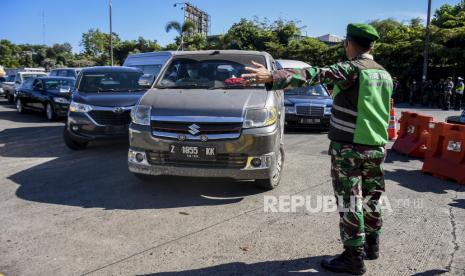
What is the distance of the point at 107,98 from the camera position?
866 centimetres

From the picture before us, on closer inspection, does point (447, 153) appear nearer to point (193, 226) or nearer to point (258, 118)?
point (258, 118)

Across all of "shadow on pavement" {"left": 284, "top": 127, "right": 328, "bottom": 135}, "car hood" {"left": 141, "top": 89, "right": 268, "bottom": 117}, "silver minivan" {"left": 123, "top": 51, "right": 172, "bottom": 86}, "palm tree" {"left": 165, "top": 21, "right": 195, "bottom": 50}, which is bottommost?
"shadow on pavement" {"left": 284, "top": 127, "right": 328, "bottom": 135}

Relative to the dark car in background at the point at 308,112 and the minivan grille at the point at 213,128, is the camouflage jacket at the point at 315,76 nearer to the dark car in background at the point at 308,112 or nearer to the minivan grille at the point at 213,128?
the minivan grille at the point at 213,128

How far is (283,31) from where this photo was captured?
3884 cm

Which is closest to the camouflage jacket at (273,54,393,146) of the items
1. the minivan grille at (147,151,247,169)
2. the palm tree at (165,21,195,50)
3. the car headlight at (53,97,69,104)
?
the minivan grille at (147,151,247,169)

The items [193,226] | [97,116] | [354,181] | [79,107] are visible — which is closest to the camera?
[354,181]

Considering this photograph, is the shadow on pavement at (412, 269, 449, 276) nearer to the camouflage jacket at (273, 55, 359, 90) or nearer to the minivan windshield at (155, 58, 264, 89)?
the camouflage jacket at (273, 55, 359, 90)

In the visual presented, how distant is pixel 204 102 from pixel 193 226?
5.38 feet

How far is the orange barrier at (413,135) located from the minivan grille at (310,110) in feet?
9.38

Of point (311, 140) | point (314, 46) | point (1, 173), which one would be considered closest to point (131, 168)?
point (1, 173)

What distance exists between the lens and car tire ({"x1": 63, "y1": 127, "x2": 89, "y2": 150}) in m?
8.78

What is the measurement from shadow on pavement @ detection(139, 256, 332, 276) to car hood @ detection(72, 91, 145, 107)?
5574mm

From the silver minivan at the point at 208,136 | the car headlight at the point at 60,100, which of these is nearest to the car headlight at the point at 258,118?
the silver minivan at the point at 208,136

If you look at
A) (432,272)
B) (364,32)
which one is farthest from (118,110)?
(432,272)
